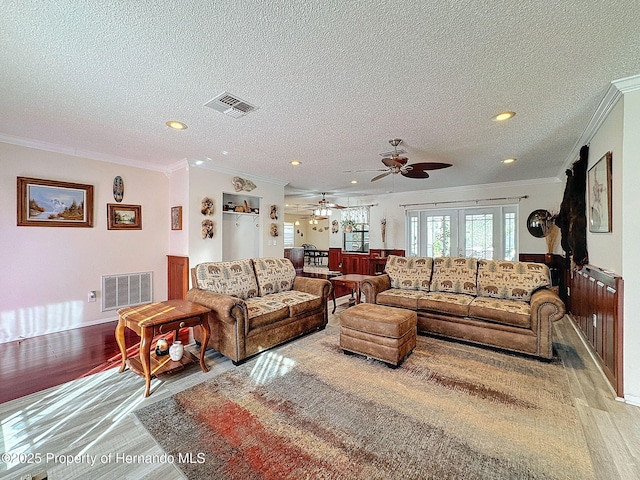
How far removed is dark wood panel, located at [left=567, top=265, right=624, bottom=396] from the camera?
2.24 meters

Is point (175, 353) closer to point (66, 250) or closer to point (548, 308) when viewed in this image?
point (66, 250)

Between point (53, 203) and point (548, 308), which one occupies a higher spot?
point (53, 203)

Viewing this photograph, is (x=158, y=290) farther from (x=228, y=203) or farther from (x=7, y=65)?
(x=7, y=65)

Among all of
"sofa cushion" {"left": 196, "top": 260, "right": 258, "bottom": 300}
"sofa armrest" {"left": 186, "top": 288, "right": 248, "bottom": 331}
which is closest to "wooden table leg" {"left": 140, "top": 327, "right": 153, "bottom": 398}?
"sofa armrest" {"left": 186, "top": 288, "right": 248, "bottom": 331}

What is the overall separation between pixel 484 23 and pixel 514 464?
8.19 ft

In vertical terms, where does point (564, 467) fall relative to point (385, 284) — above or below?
below

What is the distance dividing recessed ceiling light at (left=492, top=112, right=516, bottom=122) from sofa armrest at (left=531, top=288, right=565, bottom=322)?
193 centimetres

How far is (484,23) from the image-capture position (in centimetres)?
157

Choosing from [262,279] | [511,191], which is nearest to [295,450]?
[262,279]

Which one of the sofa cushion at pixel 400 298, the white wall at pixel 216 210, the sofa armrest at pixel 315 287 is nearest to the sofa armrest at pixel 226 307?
the sofa armrest at pixel 315 287

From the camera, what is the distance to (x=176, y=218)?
469 centimetres

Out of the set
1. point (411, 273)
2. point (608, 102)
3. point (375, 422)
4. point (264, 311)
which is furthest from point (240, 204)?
point (608, 102)

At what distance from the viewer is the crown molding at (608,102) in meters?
2.12

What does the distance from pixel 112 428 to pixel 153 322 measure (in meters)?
0.72
